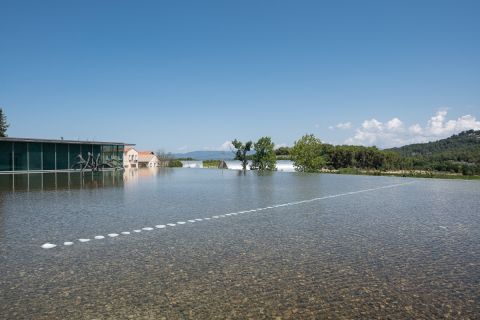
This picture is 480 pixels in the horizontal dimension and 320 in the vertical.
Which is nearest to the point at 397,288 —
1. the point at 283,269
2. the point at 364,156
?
the point at 283,269

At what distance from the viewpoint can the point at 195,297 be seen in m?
4.06

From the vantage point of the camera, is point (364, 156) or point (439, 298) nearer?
point (439, 298)

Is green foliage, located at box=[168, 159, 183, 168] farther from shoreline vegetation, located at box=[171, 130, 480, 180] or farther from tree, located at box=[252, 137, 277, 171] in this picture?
tree, located at box=[252, 137, 277, 171]

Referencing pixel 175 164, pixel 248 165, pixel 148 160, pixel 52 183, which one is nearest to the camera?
pixel 52 183

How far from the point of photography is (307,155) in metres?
41.8

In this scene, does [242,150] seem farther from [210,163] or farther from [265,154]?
[210,163]

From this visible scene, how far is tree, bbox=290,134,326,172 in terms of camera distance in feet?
137

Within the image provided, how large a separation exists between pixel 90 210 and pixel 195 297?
24.0 ft

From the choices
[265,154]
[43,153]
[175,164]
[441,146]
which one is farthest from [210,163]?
[441,146]

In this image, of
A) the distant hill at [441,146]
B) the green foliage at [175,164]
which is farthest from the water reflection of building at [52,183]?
the distant hill at [441,146]

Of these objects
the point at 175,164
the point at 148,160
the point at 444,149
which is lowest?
the point at 175,164

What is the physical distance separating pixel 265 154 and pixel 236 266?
39.9 metres

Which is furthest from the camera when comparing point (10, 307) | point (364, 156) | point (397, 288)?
point (364, 156)

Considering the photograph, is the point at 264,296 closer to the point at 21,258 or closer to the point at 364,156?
the point at 21,258
